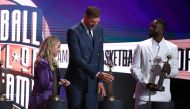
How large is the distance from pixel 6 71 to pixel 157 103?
233 centimetres

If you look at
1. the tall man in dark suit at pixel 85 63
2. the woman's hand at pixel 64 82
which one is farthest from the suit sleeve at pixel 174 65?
the woman's hand at pixel 64 82

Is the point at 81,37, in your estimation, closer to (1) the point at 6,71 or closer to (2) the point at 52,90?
(2) the point at 52,90

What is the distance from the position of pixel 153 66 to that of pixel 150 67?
3 centimetres

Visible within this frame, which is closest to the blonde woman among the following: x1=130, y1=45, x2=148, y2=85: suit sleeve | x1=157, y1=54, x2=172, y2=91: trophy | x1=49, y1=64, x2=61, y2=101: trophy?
x1=49, y1=64, x2=61, y2=101: trophy

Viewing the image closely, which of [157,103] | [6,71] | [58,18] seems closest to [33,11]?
[58,18]

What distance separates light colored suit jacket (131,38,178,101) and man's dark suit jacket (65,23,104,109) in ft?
1.73

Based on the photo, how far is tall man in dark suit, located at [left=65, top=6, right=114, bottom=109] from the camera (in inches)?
185

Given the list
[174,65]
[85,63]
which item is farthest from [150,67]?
[85,63]

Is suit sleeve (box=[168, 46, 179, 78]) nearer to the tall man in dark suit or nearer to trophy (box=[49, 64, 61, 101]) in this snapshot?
the tall man in dark suit

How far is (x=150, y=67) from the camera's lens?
17.1 ft

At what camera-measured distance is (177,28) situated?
21.8ft

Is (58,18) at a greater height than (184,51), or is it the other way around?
(58,18)

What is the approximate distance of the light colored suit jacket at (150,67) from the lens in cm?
514

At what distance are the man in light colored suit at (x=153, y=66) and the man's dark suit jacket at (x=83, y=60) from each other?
53cm
